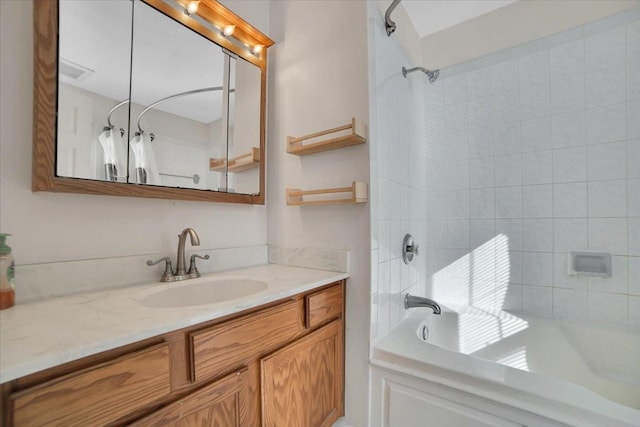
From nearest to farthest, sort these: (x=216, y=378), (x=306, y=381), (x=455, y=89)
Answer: (x=216, y=378)
(x=306, y=381)
(x=455, y=89)

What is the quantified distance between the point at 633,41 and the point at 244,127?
7.30 feet

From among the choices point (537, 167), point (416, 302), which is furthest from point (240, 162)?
point (537, 167)

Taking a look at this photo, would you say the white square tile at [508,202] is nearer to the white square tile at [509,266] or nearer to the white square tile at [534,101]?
the white square tile at [509,266]

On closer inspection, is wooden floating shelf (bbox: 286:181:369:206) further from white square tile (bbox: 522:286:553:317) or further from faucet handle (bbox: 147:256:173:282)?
white square tile (bbox: 522:286:553:317)

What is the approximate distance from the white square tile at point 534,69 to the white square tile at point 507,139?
0.89 feet

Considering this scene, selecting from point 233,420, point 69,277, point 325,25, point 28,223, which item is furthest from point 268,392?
point 325,25

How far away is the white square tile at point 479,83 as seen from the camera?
1.95 metres

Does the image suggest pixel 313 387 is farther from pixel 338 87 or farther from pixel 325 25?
pixel 325 25

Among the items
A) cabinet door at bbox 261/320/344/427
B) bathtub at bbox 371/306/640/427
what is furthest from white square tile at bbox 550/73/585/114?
cabinet door at bbox 261/320/344/427

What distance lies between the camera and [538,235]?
176 cm

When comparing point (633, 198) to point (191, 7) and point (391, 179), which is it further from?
point (191, 7)

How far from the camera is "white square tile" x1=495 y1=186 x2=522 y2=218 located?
182cm

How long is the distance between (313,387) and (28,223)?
117 centimetres

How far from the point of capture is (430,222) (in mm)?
2139
